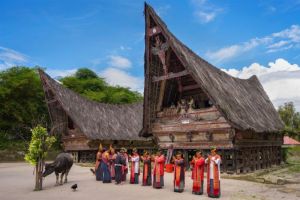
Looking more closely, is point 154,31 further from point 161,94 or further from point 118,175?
point 118,175

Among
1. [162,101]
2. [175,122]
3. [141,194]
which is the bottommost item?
[141,194]

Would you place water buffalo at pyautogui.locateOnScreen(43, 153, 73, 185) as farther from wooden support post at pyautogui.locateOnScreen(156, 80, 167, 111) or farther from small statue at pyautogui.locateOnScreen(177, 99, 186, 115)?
wooden support post at pyautogui.locateOnScreen(156, 80, 167, 111)

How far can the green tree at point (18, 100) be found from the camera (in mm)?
35375

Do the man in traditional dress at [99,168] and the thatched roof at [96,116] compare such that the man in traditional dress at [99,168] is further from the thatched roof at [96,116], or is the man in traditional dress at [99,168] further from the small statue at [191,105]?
the thatched roof at [96,116]

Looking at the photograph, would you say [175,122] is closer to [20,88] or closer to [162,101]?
[162,101]

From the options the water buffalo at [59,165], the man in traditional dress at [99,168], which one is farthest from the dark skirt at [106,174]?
the water buffalo at [59,165]

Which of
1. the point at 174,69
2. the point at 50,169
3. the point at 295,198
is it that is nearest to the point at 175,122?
the point at 174,69

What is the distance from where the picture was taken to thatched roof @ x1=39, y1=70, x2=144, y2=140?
27.9 m

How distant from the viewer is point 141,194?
10.8m

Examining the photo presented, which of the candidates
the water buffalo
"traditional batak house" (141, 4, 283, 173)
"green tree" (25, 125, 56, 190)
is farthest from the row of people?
"traditional batak house" (141, 4, 283, 173)

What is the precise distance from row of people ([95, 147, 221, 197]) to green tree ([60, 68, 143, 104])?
1515 inches

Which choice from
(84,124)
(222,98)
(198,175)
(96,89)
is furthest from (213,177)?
(96,89)

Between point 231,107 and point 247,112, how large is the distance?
1.99m

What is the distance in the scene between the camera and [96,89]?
193ft
